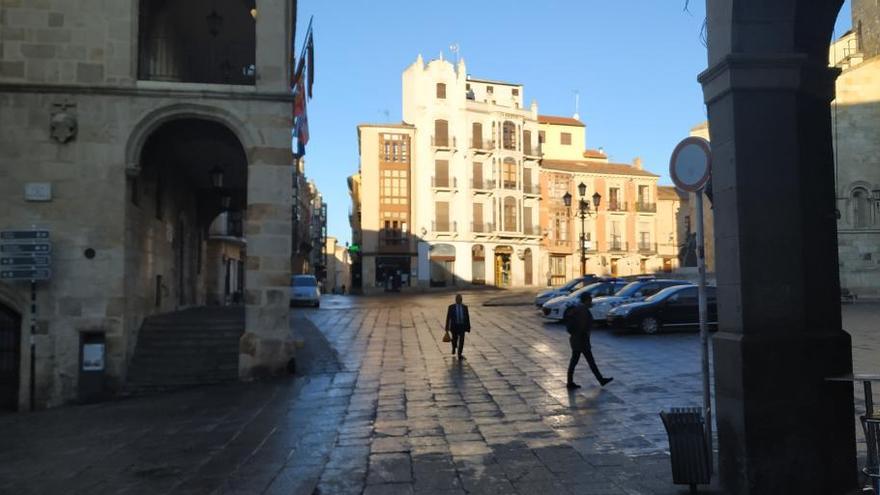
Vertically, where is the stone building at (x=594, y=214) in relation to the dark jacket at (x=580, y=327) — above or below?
above

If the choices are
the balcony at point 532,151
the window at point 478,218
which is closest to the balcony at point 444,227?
the window at point 478,218

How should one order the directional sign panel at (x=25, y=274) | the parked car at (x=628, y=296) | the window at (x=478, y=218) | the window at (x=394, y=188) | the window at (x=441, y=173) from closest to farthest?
the directional sign panel at (x=25, y=274), the parked car at (x=628, y=296), the window at (x=441, y=173), the window at (x=394, y=188), the window at (x=478, y=218)

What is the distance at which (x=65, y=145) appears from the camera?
13195 mm

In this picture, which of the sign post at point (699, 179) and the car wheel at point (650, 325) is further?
the car wheel at point (650, 325)

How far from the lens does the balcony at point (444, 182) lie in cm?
5719

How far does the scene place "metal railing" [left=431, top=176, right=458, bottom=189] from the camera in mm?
57188

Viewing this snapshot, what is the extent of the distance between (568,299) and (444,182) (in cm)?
3566

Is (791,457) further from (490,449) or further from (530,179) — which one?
(530,179)

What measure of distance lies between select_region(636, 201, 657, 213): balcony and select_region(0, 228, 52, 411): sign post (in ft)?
195

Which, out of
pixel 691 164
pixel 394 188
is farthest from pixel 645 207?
pixel 691 164

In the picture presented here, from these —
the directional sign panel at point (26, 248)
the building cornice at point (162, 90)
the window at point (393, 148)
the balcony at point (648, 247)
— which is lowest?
the directional sign panel at point (26, 248)

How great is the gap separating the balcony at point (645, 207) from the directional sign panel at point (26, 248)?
59292 mm

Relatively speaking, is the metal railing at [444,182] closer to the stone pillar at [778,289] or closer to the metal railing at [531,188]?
the metal railing at [531,188]

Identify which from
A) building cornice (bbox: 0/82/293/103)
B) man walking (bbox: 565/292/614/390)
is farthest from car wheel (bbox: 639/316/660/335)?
building cornice (bbox: 0/82/293/103)
